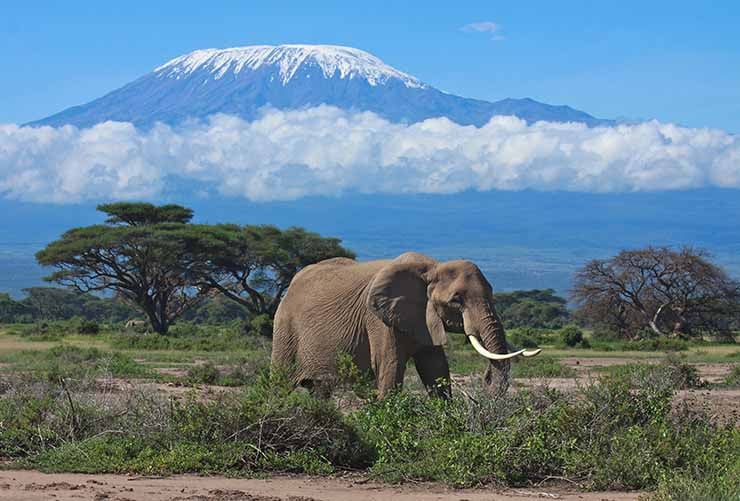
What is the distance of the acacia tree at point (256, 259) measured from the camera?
4641cm

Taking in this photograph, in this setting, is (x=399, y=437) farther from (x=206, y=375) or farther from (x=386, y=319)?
(x=206, y=375)

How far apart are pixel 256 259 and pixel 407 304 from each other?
114 feet

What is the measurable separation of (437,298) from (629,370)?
1992mm

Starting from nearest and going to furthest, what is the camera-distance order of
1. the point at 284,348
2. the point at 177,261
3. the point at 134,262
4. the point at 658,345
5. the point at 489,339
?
the point at 489,339, the point at 284,348, the point at 658,345, the point at 177,261, the point at 134,262

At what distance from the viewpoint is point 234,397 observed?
431 inches

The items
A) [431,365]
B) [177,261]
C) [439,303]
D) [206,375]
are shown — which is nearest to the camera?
[439,303]

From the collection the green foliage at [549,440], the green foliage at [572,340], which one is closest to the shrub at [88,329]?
the green foliage at [572,340]

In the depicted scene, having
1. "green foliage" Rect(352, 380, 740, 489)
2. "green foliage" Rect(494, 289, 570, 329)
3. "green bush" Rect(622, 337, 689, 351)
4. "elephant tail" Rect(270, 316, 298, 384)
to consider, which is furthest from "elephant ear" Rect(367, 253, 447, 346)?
"green foliage" Rect(494, 289, 570, 329)

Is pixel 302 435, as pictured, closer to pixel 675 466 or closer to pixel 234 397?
pixel 234 397

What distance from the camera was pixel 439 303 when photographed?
12250 mm

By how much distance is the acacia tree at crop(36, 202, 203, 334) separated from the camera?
1789 inches

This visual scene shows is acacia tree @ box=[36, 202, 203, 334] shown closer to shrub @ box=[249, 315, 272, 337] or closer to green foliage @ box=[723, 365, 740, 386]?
shrub @ box=[249, 315, 272, 337]

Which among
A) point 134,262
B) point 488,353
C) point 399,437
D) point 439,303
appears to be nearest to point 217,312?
point 134,262

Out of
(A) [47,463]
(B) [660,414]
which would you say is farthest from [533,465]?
(A) [47,463]
